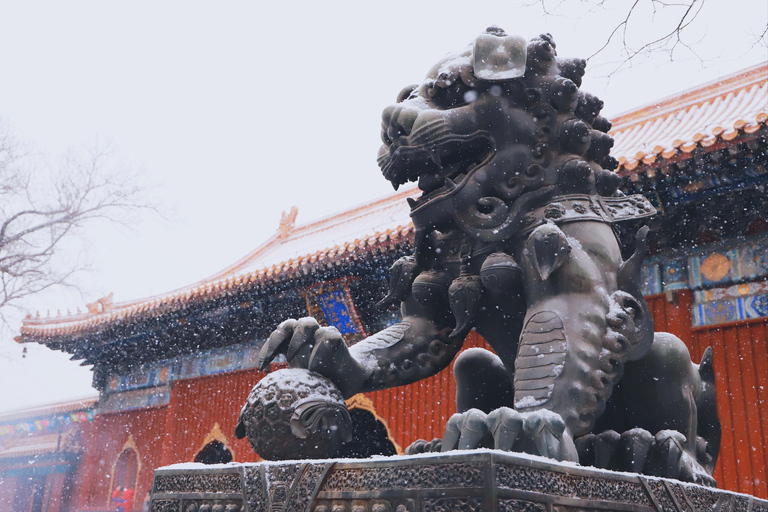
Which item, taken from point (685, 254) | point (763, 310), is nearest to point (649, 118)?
point (685, 254)

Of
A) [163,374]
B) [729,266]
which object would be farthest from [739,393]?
[163,374]

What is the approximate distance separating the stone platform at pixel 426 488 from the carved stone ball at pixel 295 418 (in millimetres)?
86

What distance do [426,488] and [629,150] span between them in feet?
22.5

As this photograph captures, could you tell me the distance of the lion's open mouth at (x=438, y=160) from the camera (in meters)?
1.72

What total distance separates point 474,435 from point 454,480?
0.72ft

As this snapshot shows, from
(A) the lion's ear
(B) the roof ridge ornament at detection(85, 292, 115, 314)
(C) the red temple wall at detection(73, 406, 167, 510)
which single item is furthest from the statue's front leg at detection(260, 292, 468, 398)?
(B) the roof ridge ornament at detection(85, 292, 115, 314)

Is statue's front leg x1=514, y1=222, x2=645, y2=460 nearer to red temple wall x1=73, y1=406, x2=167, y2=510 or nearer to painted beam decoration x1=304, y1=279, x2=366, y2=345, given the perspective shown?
painted beam decoration x1=304, y1=279, x2=366, y2=345

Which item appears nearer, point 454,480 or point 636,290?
point 454,480

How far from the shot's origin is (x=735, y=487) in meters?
5.17

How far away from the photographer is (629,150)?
7.31 meters

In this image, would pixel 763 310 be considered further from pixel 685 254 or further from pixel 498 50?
pixel 498 50

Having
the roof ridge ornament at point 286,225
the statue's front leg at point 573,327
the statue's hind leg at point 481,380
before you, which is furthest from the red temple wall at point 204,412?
the statue's front leg at point 573,327

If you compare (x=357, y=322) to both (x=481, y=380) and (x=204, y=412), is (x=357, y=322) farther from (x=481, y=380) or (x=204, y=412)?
(x=481, y=380)

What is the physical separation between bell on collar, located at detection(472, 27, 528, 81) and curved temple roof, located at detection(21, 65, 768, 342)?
3.49m
